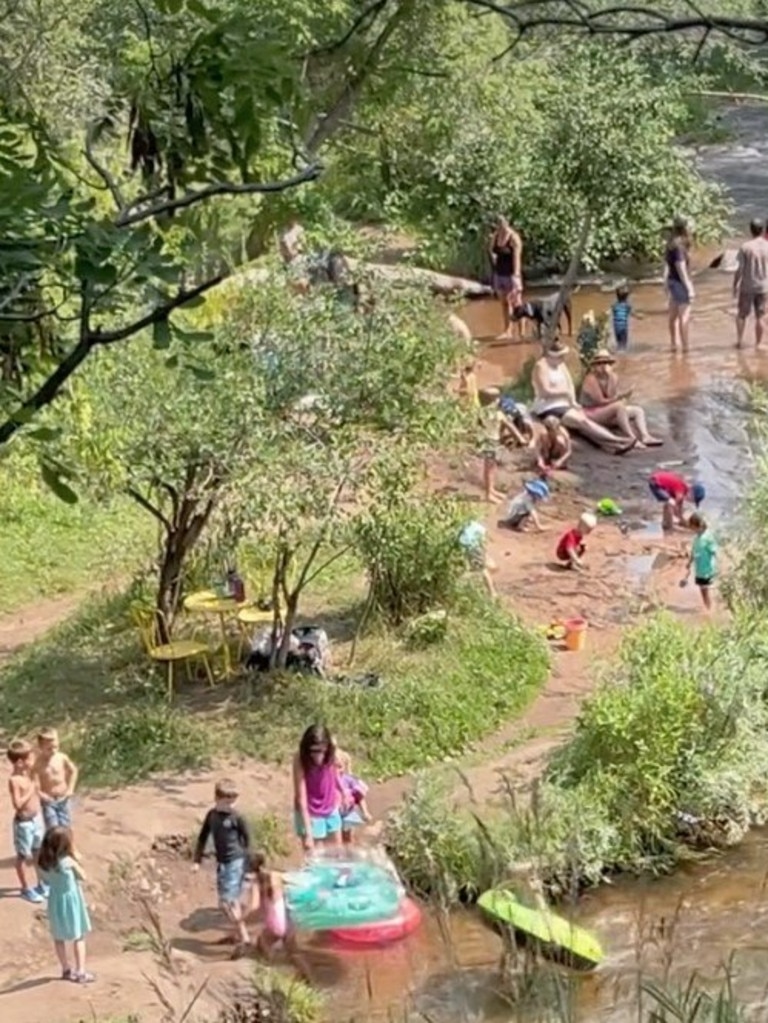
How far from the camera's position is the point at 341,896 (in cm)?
923

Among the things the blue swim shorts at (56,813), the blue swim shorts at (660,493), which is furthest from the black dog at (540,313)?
the blue swim shorts at (56,813)

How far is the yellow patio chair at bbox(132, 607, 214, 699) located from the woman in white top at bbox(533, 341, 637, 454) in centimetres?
520

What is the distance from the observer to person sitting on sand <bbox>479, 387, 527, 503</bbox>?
13391 millimetres

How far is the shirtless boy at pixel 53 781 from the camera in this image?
962 cm

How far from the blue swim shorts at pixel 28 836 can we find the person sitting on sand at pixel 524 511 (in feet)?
18.4

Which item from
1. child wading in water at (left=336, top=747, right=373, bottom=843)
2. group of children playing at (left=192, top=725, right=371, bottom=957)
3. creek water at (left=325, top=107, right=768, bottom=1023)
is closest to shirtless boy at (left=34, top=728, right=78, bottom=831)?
group of children playing at (left=192, top=725, right=371, bottom=957)

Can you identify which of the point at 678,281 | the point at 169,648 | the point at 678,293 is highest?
the point at 678,281

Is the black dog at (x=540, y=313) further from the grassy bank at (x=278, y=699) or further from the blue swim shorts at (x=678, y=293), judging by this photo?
the grassy bank at (x=278, y=699)

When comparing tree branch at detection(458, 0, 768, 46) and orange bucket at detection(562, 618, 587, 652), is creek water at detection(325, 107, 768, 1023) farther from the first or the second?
tree branch at detection(458, 0, 768, 46)

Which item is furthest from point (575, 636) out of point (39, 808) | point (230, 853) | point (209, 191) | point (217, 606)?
point (209, 191)

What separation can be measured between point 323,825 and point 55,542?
5.39m

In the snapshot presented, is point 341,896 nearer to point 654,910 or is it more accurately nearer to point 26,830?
point 654,910

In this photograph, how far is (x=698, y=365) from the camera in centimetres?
1884

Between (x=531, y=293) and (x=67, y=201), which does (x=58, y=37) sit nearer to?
(x=531, y=293)
